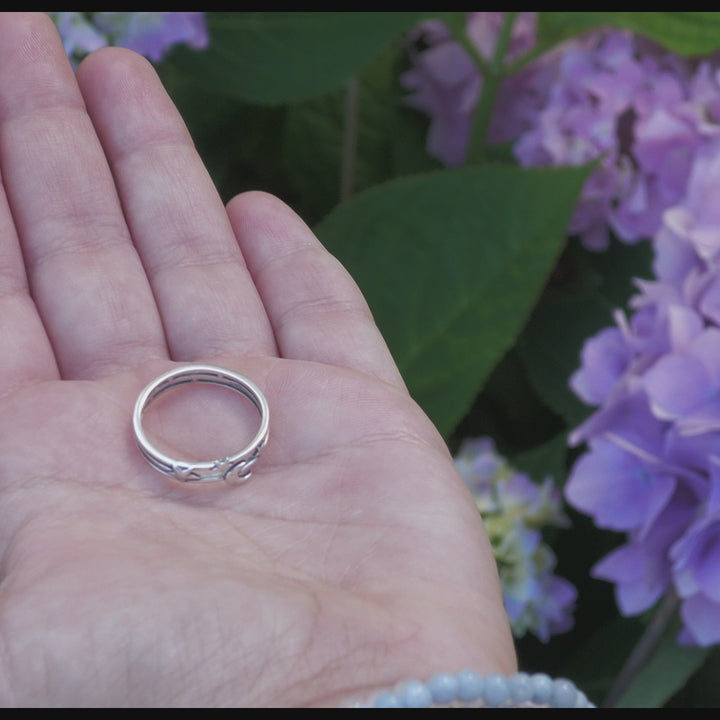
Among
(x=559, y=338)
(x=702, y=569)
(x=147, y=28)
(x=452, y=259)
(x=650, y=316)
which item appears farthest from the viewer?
(x=559, y=338)

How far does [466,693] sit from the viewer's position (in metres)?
0.74

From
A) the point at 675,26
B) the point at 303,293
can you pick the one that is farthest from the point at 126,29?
the point at 675,26

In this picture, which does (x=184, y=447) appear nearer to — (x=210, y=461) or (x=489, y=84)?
(x=210, y=461)

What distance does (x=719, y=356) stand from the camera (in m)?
0.94

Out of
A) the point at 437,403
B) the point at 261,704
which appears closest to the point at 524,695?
the point at 261,704

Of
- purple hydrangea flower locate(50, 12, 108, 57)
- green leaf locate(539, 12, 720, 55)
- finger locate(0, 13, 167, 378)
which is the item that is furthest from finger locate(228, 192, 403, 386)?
green leaf locate(539, 12, 720, 55)

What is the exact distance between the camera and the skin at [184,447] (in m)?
0.76

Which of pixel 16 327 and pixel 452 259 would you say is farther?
pixel 452 259

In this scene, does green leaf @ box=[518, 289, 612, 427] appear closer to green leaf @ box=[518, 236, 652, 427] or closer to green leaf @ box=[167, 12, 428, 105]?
green leaf @ box=[518, 236, 652, 427]

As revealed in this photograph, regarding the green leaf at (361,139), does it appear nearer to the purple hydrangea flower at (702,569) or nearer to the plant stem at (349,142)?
the plant stem at (349,142)

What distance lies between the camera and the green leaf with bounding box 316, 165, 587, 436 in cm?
122

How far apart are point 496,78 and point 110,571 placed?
32.1 inches

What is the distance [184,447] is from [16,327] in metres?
0.19

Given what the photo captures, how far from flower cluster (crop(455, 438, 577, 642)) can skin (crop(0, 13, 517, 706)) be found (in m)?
0.21
